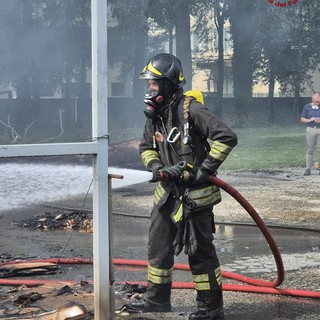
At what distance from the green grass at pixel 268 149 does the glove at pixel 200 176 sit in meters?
11.2

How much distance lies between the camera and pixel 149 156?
471 cm

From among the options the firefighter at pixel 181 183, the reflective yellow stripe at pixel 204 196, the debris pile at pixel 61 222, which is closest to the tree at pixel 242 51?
the debris pile at pixel 61 222

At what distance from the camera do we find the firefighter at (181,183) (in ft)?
14.5

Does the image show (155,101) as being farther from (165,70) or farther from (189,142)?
(189,142)

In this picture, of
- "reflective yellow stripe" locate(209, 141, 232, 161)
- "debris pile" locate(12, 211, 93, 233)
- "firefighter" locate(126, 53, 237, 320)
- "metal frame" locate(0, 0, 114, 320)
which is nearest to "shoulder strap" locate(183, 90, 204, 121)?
"firefighter" locate(126, 53, 237, 320)

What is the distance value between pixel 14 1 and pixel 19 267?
2.55 m

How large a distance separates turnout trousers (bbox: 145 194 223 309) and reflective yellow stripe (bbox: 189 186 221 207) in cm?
4

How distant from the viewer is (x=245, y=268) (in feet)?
19.8

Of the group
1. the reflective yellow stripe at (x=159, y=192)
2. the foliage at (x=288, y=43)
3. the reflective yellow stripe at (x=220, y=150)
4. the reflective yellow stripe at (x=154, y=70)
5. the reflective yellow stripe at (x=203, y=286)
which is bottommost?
the reflective yellow stripe at (x=203, y=286)

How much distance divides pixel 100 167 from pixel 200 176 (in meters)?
0.63

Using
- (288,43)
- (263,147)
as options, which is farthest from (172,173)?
(288,43)

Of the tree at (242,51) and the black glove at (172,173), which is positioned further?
the tree at (242,51)

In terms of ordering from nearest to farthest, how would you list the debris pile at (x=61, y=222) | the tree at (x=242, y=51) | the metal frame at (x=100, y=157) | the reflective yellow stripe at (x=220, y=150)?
1. the metal frame at (x=100, y=157)
2. the reflective yellow stripe at (x=220, y=150)
3. the debris pile at (x=61, y=222)
4. the tree at (x=242, y=51)

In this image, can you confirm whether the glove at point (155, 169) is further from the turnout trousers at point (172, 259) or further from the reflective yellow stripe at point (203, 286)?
the reflective yellow stripe at point (203, 286)
